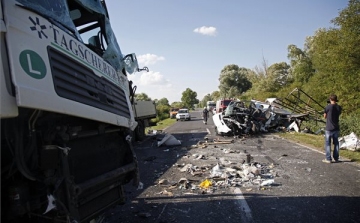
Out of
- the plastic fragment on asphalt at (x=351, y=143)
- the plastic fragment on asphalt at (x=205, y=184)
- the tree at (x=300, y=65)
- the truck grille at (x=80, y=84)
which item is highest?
the tree at (x=300, y=65)

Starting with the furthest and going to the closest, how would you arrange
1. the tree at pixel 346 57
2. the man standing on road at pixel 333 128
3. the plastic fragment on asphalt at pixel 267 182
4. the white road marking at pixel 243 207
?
the tree at pixel 346 57 → the man standing on road at pixel 333 128 → the plastic fragment on asphalt at pixel 267 182 → the white road marking at pixel 243 207

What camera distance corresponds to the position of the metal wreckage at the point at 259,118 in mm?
14375

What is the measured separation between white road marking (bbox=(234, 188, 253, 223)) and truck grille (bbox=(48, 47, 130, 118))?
7.87 ft

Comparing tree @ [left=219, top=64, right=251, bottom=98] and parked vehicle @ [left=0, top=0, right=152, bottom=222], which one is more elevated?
tree @ [left=219, top=64, right=251, bottom=98]

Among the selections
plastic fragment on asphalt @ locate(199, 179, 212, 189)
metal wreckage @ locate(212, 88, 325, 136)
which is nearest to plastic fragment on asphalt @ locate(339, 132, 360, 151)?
metal wreckage @ locate(212, 88, 325, 136)

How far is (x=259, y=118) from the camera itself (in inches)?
602

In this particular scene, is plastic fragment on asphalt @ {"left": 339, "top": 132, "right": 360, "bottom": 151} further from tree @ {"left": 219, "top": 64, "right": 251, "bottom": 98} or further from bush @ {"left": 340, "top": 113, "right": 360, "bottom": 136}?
tree @ {"left": 219, "top": 64, "right": 251, "bottom": 98}

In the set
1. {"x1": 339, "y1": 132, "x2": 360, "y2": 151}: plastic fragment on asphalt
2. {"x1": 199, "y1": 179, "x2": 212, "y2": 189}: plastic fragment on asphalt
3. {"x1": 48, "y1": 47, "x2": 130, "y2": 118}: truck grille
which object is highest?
{"x1": 48, "y1": 47, "x2": 130, "y2": 118}: truck grille

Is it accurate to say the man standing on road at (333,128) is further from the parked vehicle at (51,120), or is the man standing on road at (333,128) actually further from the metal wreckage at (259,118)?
the metal wreckage at (259,118)

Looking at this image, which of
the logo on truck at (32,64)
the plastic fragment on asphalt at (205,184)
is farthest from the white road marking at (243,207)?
the logo on truck at (32,64)

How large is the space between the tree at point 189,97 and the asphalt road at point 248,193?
92.6 metres

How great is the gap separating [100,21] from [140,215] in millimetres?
3109

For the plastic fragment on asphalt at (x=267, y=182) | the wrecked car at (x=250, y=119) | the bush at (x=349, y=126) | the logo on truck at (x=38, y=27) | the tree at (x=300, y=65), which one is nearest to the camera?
the logo on truck at (x=38, y=27)

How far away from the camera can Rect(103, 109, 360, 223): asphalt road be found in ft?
13.4
